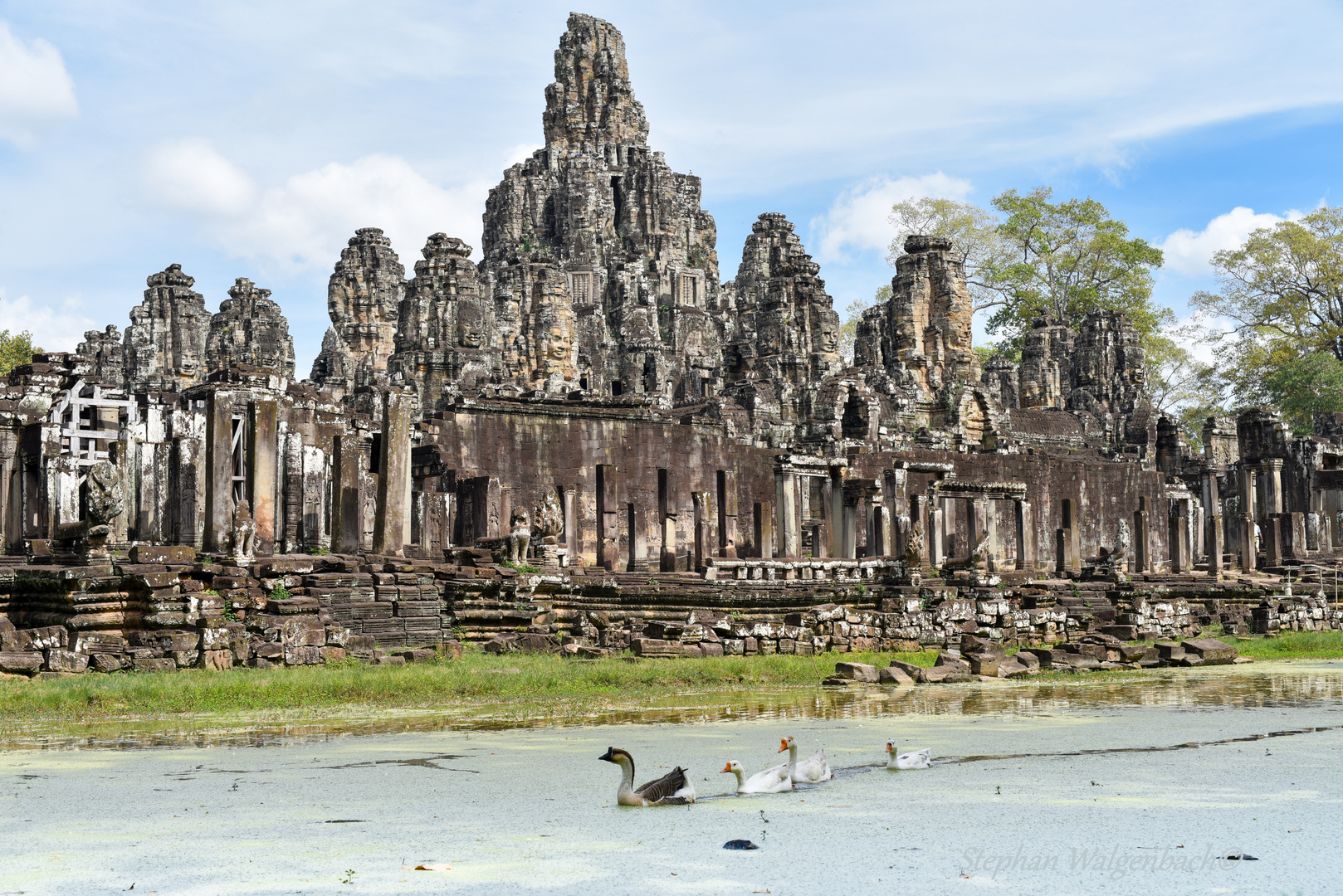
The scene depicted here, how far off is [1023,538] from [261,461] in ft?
59.7

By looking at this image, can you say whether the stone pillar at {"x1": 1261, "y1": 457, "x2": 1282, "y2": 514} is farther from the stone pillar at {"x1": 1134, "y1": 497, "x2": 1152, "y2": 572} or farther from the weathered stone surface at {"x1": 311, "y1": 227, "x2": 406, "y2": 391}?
the weathered stone surface at {"x1": 311, "y1": 227, "x2": 406, "y2": 391}

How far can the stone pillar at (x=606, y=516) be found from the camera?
25.9m

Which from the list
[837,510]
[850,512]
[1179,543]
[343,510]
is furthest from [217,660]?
[1179,543]

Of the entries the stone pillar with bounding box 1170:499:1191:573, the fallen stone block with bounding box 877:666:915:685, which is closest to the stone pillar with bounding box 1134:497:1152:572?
the stone pillar with bounding box 1170:499:1191:573

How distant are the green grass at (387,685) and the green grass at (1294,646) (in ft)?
26.1

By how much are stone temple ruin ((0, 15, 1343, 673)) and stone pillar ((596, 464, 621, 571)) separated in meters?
0.08

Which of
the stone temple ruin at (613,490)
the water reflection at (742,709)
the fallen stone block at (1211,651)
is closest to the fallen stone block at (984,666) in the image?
the water reflection at (742,709)

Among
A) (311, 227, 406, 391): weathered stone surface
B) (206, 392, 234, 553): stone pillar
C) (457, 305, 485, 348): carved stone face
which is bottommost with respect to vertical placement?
(206, 392, 234, 553): stone pillar

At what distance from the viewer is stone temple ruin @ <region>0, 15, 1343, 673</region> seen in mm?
17922

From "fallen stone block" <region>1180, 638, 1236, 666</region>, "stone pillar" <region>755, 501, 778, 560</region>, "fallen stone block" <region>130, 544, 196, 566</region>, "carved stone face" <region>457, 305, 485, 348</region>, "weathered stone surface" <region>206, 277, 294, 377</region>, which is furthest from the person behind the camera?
"weathered stone surface" <region>206, 277, 294, 377</region>

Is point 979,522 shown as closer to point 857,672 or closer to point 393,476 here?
point 393,476

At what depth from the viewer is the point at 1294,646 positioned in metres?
22.7

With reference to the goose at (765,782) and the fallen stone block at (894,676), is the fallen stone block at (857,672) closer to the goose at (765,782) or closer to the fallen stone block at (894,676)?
the fallen stone block at (894,676)

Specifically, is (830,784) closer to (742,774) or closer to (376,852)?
(742,774)
